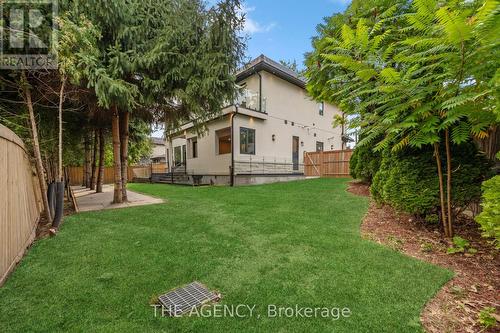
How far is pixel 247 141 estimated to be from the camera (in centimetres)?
1343

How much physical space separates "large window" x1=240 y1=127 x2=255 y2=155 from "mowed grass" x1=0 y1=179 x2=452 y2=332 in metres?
8.35

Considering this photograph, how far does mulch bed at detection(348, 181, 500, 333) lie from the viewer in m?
2.18

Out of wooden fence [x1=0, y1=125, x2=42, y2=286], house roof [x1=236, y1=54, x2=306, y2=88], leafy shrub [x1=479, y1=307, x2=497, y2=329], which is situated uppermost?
house roof [x1=236, y1=54, x2=306, y2=88]

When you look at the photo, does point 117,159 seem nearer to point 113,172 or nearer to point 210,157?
point 210,157

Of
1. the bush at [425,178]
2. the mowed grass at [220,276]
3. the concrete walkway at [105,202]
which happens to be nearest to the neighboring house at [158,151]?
the concrete walkway at [105,202]

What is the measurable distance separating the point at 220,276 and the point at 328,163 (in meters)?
13.6

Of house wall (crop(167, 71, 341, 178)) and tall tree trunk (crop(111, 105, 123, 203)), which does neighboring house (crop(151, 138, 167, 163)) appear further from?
tall tree trunk (crop(111, 105, 123, 203))

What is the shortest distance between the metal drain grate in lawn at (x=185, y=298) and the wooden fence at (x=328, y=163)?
1279 centimetres

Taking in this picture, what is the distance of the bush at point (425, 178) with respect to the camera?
12.5 ft

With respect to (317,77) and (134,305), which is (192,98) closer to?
(317,77)

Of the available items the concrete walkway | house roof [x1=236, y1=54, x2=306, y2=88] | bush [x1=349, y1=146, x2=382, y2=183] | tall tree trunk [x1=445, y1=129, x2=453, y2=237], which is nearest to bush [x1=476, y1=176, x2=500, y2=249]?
tall tree trunk [x1=445, y1=129, x2=453, y2=237]

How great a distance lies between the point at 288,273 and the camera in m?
2.96

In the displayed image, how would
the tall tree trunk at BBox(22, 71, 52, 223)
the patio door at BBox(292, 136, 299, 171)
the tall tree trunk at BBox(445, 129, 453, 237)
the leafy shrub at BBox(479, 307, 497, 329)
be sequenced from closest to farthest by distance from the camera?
the leafy shrub at BBox(479, 307, 497, 329), the tall tree trunk at BBox(445, 129, 453, 237), the tall tree trunk at BBox(22, 71, 52, 223), the patio door at BBox(292, 136, 299, 171)

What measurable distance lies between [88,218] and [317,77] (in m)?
7.07
